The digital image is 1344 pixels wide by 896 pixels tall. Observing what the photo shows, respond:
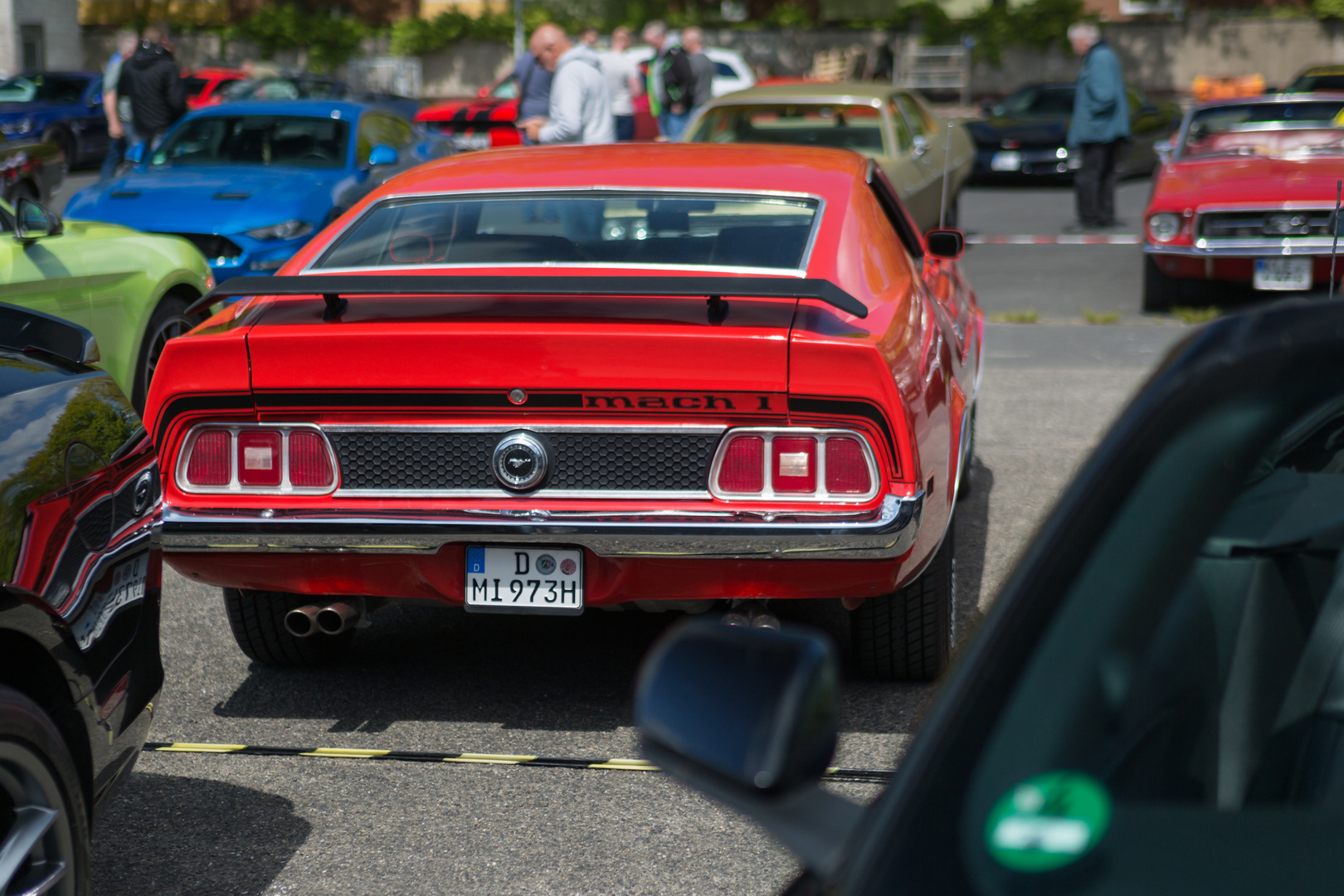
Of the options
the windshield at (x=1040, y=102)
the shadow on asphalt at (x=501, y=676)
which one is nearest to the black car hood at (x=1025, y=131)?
the windshield at (x=1040, y=102)

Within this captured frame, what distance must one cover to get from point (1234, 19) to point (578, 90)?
120ft

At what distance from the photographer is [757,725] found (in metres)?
1.45

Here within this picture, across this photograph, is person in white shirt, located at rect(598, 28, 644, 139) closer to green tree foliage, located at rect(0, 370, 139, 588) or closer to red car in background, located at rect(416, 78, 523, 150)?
red car in background, located at rect(416, 78, 523, 150)

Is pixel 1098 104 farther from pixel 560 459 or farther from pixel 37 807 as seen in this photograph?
pixel 37 807

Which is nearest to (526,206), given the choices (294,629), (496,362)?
(496,362)

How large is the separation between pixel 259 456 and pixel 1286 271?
6257 mm

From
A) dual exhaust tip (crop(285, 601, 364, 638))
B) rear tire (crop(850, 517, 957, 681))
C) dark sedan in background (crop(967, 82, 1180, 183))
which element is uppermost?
dual exhaust tip (crop(285, 601, 364, 638))

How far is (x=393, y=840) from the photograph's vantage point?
134 inches

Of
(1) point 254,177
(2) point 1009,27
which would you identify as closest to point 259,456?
(1) point 254,177

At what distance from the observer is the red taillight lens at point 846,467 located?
141 inches

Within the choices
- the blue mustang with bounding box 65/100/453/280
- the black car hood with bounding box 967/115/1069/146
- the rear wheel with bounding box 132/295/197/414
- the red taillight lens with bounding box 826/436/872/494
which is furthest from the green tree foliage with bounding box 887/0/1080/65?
the red taillight lens with bounding box 826/436/872/494

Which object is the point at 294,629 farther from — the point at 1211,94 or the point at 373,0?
the point at 373,0

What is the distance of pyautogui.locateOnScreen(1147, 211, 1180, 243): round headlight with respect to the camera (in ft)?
33.6

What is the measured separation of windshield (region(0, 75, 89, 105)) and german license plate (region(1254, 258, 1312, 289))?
67.1 ft
